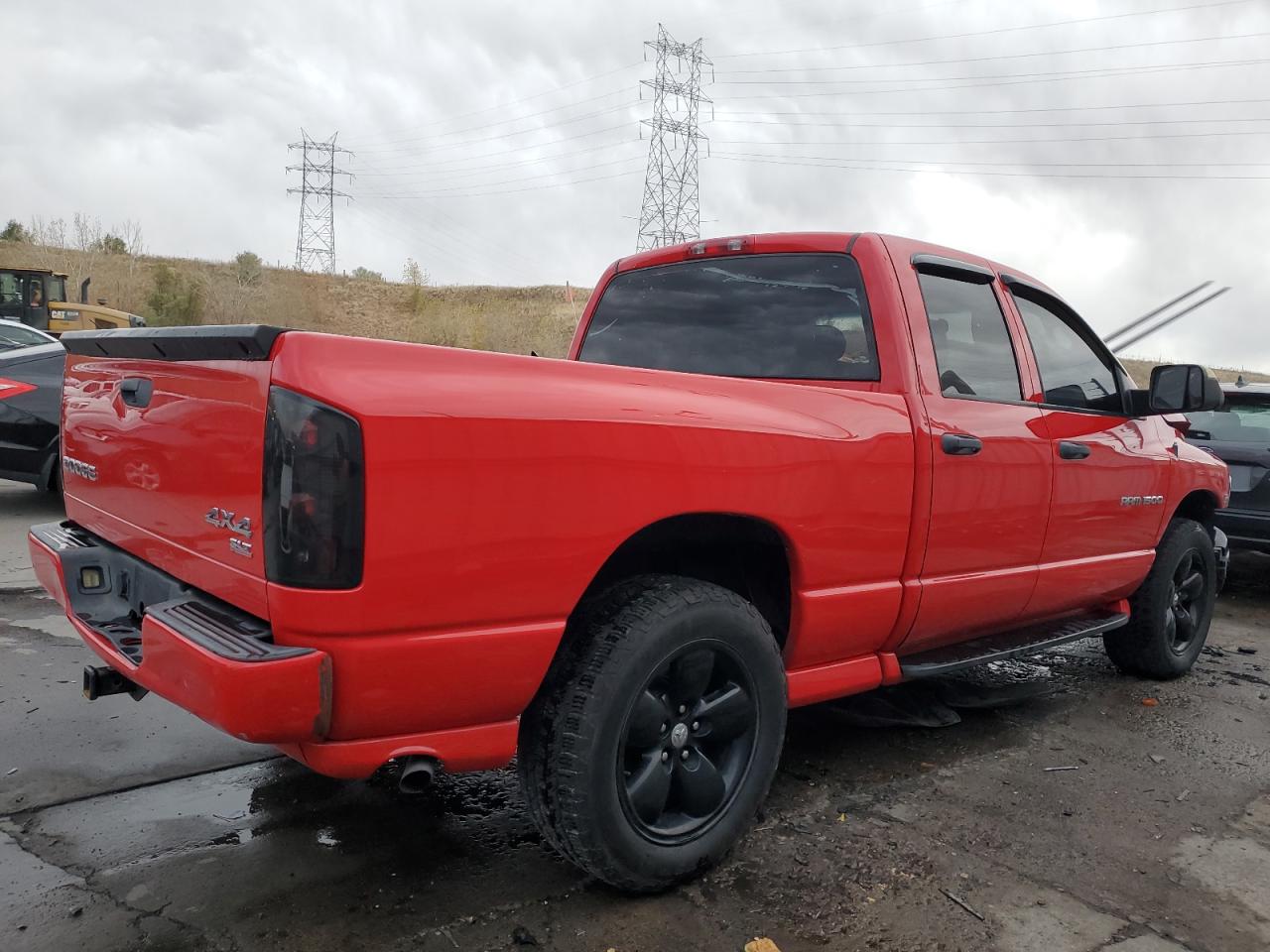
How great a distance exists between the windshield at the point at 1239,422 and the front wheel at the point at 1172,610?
2.70m

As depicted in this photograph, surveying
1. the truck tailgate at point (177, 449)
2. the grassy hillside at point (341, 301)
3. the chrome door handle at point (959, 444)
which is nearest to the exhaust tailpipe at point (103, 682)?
the truck tailgate at point (177, 449)

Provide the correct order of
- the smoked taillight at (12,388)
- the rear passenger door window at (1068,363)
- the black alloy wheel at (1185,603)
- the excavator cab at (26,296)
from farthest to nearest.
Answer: the excavator cab at (26,296), the smoked taillight at (12,388), the black alloy wheel at (1185,603), the rear passenger door window at (1068,363)

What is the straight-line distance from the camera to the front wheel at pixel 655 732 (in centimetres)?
230

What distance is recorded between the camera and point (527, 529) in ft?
7.00

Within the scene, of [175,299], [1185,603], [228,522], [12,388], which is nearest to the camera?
[228,522]

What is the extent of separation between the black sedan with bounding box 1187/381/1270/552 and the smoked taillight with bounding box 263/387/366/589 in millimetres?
6600

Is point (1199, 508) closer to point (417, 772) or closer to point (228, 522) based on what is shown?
point (417, 772)

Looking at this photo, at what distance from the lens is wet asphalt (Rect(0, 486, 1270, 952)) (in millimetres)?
2393

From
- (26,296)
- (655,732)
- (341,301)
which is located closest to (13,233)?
(341,301)

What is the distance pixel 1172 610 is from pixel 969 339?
2.20 m

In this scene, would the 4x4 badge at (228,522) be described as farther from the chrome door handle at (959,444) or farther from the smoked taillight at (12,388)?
the smoked taillight at (12,388)

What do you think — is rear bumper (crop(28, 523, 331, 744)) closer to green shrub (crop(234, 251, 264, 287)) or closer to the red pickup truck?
the red pickup truck

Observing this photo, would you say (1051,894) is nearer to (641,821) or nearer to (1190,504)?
(641,821)

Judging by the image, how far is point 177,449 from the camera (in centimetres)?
230
